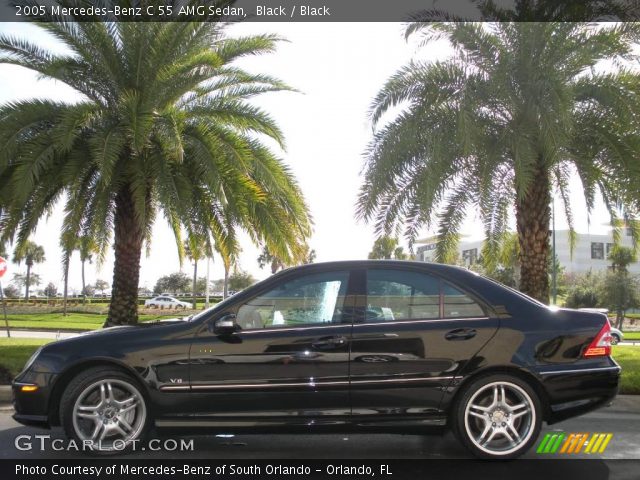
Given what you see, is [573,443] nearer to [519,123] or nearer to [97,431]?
[97,431]

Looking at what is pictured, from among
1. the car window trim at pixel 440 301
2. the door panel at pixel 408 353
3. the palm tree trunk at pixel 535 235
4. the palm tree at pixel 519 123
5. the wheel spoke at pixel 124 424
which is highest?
the palm tree at pixel 519 123

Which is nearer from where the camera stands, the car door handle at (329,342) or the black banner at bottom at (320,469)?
the black banner at bottom at (320,469)

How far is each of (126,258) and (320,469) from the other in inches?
349

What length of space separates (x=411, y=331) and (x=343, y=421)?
865 millimetres

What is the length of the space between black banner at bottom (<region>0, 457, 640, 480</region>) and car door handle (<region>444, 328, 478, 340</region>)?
958 millimetres

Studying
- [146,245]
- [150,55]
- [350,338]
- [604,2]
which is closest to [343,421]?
[350,338]

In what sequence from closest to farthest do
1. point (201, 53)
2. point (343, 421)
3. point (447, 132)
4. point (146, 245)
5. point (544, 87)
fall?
point (343, 421) < point (544, 87) < point (447, 132) < point (201, 53) < point (146, 245)

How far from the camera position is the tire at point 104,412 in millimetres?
4750

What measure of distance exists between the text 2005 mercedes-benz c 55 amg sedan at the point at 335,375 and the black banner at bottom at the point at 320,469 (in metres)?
0.20

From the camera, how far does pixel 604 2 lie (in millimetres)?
10766

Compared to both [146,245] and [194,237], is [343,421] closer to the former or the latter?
[194,237]

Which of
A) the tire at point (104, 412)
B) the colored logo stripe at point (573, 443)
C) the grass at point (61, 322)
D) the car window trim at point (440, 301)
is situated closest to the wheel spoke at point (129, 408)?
the tire at point (104, 412)

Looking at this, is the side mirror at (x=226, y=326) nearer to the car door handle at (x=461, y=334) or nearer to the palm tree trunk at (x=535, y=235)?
the car door handle at (x=461, y=334)

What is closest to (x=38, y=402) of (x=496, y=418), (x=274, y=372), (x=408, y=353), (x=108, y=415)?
(x=108, y=415)
